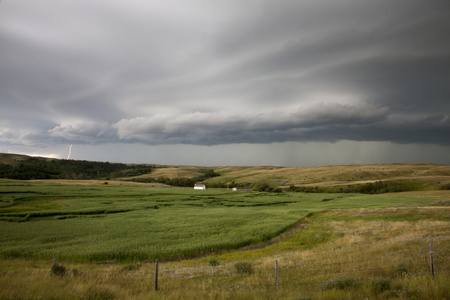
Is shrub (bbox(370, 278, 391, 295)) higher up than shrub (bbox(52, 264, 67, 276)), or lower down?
higher up

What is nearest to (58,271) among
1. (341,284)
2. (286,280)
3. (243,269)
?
(243,269)

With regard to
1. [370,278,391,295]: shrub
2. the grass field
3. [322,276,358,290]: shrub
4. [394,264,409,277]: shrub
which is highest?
[370,278,391,295]: shrub

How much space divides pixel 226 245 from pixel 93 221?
80.6 ft

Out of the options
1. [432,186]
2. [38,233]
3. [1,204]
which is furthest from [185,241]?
[432,186]

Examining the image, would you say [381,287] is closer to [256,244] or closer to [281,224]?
[256,244]

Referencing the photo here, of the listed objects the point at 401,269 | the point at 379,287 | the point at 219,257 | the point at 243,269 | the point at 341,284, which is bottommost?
the point at 219,257

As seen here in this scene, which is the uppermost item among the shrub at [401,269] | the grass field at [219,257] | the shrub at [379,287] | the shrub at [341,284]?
the shrub at [379,287]

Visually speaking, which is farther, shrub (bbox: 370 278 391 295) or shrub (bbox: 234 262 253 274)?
shrub (bbox: 234 262 253 274)

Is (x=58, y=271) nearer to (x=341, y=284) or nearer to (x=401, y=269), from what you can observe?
(x=341, y=284)

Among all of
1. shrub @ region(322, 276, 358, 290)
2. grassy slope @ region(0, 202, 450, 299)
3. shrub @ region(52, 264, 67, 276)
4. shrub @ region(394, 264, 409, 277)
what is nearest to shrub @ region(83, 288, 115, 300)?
grassy slope @ region(0, 202, 450, 299)

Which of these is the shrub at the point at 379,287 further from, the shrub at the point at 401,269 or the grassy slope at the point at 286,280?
the shrub at the point at 401,269

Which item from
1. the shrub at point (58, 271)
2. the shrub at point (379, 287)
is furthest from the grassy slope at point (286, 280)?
the shrub at point (58, 271)

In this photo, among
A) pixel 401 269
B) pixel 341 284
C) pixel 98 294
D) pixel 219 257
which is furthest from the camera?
pixel 219 257

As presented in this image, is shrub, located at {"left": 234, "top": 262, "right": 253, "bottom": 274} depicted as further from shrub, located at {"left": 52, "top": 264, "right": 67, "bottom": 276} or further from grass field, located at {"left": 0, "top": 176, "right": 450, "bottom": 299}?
shrub, located at {"left": 52, "top": 264, "right": 67, "bottom": 276}
